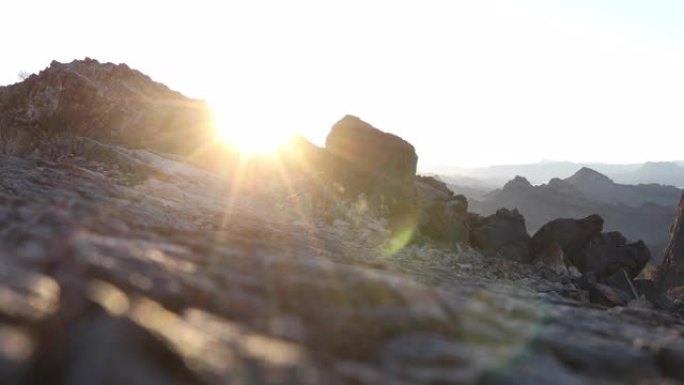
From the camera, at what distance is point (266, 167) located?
1510cm

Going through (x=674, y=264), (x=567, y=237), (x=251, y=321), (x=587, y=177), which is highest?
(x=587, y=177)

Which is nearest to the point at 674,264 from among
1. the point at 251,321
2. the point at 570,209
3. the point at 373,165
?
the point at 373,165

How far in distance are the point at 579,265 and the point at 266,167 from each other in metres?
15.1

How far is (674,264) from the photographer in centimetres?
3138

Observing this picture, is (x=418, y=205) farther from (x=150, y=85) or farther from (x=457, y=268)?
(x=150, y=85)

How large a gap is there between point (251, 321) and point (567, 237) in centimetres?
2265

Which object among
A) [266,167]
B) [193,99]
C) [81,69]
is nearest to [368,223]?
[266,167]

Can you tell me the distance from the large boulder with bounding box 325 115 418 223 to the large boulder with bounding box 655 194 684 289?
68.4 ft

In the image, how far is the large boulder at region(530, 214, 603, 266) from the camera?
22.0 metres

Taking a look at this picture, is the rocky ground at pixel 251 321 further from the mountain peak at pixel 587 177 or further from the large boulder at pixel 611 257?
the mountain peak at pixel 587 177

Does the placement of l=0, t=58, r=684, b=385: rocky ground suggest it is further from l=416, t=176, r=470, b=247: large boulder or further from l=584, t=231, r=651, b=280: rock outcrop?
l=584, t=231, r=651, b=280: rock outcrop

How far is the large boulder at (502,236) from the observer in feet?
67.6

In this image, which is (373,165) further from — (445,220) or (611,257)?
(611,257)

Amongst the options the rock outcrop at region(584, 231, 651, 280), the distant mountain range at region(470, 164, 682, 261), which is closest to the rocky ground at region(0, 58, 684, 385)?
the rock outcrop at region(584, 231, 651, 280)
